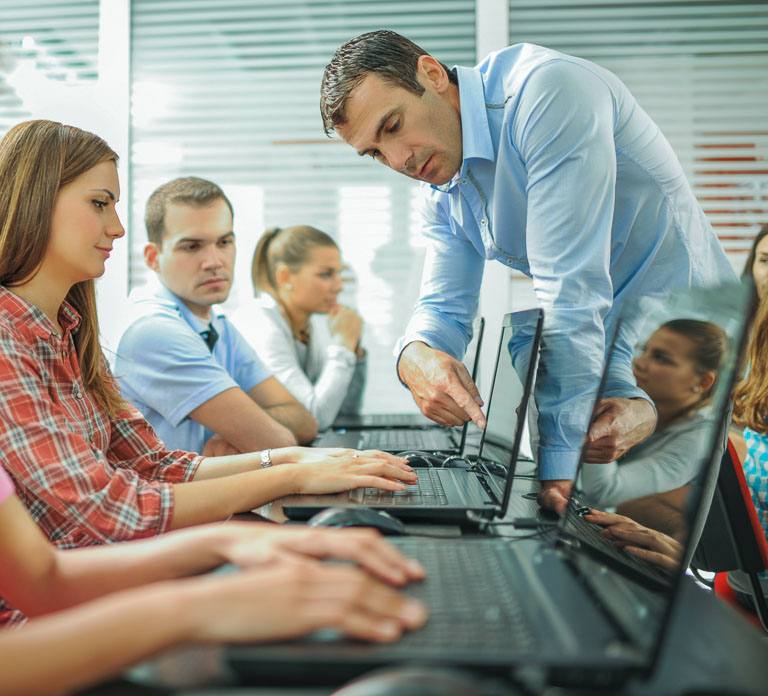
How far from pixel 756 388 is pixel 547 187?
94cm

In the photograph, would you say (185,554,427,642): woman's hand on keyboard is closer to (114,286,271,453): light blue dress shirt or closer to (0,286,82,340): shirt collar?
(0,286,82,340): shirt collar

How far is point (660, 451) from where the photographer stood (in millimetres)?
807

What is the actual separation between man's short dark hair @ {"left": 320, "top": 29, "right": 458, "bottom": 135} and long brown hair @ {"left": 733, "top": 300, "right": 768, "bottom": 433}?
3.34 feet

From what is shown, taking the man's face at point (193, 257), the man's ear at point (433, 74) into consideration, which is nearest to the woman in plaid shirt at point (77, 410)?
the man's ear at point (433, 74)

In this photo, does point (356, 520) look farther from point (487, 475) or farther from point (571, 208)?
point (571, 208)

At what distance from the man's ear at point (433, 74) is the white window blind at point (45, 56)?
8.19 ft

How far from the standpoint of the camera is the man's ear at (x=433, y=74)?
1.33 meters

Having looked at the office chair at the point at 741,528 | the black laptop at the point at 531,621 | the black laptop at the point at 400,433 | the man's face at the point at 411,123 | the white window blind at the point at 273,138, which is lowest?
the office chair at the point at 741,528

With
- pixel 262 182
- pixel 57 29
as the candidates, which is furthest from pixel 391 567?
pixel 57 29

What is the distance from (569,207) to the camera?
44.3 inches

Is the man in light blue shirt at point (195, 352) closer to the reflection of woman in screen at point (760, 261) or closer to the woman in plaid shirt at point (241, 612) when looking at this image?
the woman in plaid shirt at point (241, 612)

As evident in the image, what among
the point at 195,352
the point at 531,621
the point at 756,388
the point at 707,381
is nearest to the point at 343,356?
the point at 195,352

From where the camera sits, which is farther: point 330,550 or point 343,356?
point 343,356

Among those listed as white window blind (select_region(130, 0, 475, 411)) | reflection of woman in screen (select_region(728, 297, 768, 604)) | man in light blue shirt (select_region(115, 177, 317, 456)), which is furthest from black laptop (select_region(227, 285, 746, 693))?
white window blind (select_region(130, 0, 475, 411))
